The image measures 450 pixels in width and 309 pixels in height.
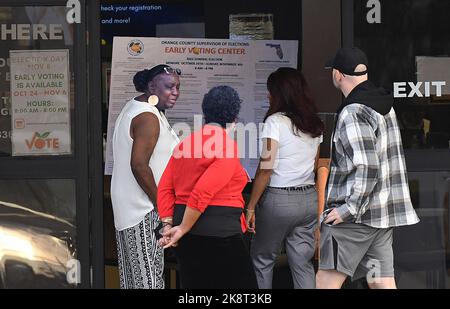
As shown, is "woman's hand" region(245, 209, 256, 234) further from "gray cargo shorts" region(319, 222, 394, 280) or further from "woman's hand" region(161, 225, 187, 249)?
"gray cargo shorts" region(319, 222, 394, 280)

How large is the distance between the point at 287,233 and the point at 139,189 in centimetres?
99

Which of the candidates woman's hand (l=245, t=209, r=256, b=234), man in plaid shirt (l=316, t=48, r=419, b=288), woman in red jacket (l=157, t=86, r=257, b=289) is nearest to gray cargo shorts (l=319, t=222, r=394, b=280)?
man in plaid shirt (l=316, t=48, r=419, b=288)

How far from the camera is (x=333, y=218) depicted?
5602 mm

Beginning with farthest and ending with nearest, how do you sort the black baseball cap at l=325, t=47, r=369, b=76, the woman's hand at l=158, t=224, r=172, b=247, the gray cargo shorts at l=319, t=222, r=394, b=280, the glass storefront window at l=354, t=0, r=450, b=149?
the glass storefront window at l=354, t=0, r=450, b=149 → the woman's hand at l=158, t=224, r=172, b=247 → the black baseball cap at l=325, t=47, r=369, b=76 → the gray cargo shorts at l=319, t=222, r=394, b=280

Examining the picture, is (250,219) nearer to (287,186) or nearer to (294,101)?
(287,186)

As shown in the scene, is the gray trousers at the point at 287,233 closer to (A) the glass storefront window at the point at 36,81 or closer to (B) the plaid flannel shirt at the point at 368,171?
(B) the plaid flannel shirt at the point at 368,171

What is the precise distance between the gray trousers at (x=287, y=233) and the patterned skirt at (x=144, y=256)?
61 cm

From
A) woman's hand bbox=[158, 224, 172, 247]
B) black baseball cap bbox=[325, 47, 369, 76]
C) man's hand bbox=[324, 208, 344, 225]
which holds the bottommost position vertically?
woman's hand bbox=[158, 224, 172, 247]

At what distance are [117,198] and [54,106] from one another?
719 millimetres

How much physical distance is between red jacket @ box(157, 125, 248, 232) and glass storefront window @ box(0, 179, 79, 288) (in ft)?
2.28

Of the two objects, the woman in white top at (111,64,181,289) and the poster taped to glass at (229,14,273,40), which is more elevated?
the poster taped to glass at (229,14,273,40)

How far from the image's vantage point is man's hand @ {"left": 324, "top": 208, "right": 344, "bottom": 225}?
18.3ft

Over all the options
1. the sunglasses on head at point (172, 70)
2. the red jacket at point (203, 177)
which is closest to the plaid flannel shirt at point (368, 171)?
the red jacket at point (203, 177)
